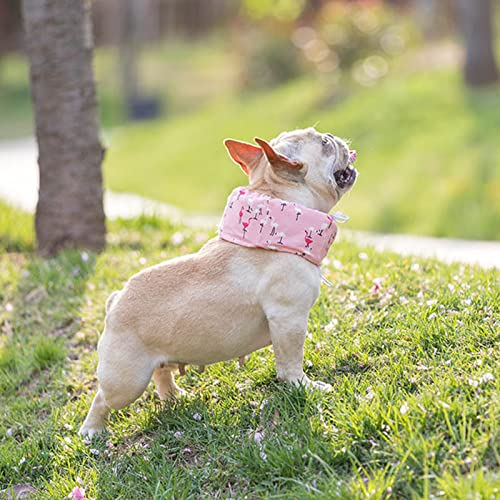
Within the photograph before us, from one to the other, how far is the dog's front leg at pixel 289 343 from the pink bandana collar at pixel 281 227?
30 centimetres

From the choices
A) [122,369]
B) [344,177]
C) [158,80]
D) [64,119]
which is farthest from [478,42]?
[158,80]

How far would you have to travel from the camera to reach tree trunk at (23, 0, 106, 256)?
6438 mm

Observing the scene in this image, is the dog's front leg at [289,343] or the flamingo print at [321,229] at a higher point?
the flamingo print at [321,229]

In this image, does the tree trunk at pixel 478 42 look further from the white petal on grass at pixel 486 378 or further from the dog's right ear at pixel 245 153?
the white petal on grass at pixel 486 378

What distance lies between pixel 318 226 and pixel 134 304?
0.98 m

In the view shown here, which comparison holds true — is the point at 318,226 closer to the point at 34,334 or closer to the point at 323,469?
the point at 323,469

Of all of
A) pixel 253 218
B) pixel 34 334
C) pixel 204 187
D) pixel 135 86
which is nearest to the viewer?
pixel 253 218

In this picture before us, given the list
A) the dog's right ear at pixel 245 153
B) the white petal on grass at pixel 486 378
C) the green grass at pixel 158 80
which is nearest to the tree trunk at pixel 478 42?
the dog's right ear at pixel 245 153

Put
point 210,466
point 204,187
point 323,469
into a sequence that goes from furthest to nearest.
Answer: point 204,187 → point 210,466 → point 323,469

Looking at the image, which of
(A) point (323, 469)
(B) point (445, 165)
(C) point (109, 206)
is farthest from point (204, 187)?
(A) point (323, 469)

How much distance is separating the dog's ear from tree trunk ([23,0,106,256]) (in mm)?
3193

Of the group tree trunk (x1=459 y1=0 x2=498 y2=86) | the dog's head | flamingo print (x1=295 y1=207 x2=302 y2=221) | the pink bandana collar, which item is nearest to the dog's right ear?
the dog's head

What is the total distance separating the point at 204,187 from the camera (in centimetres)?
1252

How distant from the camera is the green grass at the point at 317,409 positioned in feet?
10.2
